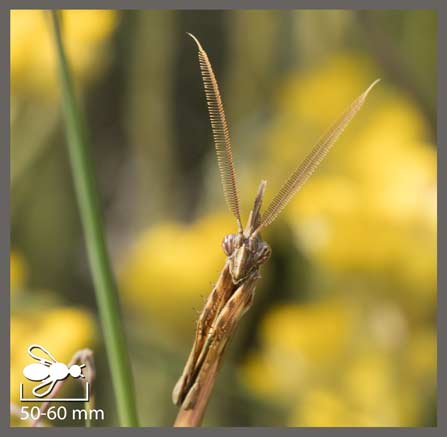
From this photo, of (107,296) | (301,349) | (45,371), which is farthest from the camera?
(301,349)

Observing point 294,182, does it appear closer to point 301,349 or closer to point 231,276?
point 231,276

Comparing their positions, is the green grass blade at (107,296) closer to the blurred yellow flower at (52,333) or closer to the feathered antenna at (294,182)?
the feathered antenna at (294,182)

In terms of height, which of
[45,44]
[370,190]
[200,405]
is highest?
[45,44]

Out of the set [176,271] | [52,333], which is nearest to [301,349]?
[176,271]

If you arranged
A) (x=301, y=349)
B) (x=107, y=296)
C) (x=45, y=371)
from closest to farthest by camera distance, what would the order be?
1. (x=107, y=296)
2. (x=45, y=371)
3. (x=301, y=349)

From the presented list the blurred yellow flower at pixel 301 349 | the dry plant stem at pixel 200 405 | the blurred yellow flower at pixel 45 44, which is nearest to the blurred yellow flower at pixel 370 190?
the blurred yellow flower at pixel 301 349
